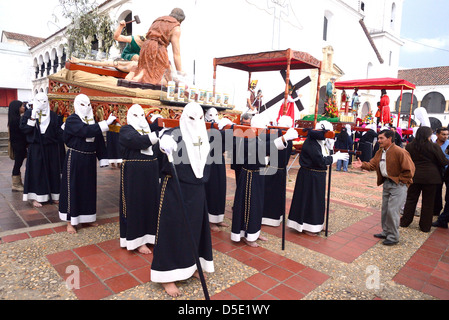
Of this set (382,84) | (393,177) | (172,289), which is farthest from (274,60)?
(382,84)

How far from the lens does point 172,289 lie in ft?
9.52

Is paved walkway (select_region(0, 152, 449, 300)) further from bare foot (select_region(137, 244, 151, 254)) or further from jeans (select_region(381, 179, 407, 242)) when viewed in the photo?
jeans (select_region(381, 179, 407, 242))

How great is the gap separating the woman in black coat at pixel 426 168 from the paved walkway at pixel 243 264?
1.34 ft

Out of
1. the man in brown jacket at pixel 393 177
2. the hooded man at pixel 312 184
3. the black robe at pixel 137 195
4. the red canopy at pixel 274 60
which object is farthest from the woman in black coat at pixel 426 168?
the black robe at pixel 137 195

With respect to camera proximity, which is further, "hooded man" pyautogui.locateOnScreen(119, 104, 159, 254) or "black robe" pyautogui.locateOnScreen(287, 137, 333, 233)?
"black robe" pyautogui.locateOnScreen(287, 137, 333, 233)

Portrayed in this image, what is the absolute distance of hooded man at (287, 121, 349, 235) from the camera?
15.1 feet

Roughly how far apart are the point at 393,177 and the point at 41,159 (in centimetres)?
589

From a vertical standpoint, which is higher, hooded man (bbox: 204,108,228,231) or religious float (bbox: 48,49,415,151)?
religious float (bbox: 48,49,415,151)

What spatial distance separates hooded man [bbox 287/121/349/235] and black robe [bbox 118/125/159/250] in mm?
2316

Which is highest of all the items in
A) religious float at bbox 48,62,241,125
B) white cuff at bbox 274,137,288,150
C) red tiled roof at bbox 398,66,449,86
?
red tiled roof at bbox 398,66,449,86

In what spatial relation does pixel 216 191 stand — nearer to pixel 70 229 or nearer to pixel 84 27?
pixel 70 229

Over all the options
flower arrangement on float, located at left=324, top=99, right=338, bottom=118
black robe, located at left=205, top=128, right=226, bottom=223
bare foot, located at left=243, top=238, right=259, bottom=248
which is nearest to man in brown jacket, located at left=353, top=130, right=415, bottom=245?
bare foot, located at left=243, top=238, right=259, bottom=248

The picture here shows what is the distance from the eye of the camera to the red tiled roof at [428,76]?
101 feet

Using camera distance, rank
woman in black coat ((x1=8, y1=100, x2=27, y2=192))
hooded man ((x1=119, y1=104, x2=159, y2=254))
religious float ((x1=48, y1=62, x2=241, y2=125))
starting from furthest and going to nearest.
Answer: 1. woman in black coat ((x1=8, y1=100, x2=27, y2=192))
2. religious float ((x1=48, y1=62, x2=241, y2=125))
3. hooded man ((x1=119, y1=104, x2=159, y2=254))
